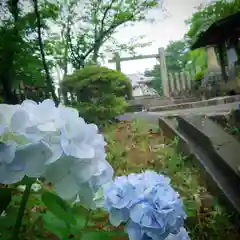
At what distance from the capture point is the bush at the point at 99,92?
941 mm

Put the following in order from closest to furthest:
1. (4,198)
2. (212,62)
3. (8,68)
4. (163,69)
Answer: (4,198) → (8,68) → (163,69) → (212,62)

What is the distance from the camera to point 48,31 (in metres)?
0.90

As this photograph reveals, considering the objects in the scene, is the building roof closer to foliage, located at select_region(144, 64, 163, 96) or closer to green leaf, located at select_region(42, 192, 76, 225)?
foliage, located at select_region(144, 64, 163, 96)

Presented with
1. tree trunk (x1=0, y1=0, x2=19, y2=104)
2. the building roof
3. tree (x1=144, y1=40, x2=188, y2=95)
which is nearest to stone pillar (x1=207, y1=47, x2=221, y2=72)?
the building roof

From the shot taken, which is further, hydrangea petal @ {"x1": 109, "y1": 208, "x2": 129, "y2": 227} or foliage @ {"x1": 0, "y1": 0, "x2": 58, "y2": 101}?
foliage @ {"x1": 0, "y1": 0, "x2": 58, "y2": 101}

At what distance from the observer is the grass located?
705 millimetres

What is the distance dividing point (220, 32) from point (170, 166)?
61 centimetres

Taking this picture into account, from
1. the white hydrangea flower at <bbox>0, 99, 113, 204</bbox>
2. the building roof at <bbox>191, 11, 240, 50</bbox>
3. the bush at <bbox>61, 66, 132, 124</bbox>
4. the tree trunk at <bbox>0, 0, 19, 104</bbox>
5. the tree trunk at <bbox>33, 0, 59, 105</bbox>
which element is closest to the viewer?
the white hydrangea flower at <bbox>0, 99, 113, 204</bbox>

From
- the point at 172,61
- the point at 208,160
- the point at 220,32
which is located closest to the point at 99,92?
the point at 172,61

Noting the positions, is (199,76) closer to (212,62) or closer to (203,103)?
(203,103)

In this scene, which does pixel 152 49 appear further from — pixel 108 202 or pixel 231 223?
pixel 108 202

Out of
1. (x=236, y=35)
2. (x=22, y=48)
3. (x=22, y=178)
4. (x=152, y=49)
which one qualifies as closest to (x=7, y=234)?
(x=22, y=178)

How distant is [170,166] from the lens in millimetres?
917

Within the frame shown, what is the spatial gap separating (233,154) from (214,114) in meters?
0.25
